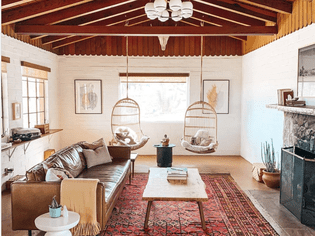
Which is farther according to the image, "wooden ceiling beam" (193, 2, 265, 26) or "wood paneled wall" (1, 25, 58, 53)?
"wooden ceiling beam" (193, 2, 265, 26)

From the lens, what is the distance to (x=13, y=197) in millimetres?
3176

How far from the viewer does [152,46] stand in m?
7.92

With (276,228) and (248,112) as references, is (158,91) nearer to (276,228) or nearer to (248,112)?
(248,112)

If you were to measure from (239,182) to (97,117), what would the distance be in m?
4.14

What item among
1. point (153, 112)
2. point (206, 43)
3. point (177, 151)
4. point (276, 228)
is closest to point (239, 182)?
point (276, 228)

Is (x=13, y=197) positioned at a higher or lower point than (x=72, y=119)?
lower

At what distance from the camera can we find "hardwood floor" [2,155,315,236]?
11.6 ft

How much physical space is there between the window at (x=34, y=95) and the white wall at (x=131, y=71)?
3.19 feet

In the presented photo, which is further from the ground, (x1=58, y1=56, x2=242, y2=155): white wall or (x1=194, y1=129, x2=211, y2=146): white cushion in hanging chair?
(x1=58, y1=56, x2=242, y2=155): white wall

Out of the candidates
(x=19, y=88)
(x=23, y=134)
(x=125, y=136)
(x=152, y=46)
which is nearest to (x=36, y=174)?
(x=23, y=134)

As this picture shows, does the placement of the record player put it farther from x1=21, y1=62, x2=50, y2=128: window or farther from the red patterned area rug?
the red patterned area rug

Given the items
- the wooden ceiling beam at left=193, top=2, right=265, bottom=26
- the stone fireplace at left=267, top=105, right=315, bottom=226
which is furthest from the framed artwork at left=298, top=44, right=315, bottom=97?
the wooden ceiling beam at left=193, top=2, right=265, bottom=26

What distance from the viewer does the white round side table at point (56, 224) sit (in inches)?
107

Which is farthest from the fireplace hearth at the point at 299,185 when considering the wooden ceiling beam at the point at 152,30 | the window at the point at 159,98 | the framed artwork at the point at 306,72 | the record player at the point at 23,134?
the window at the point at 159,98
